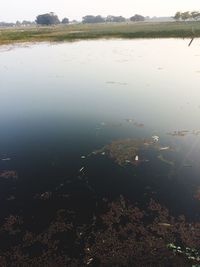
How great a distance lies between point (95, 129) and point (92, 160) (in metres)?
3.57

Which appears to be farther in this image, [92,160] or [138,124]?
[138,124]

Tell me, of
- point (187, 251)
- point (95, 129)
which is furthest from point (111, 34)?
point (187, 251)

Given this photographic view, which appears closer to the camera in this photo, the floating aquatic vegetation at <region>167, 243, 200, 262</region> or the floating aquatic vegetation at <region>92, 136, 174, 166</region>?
the floating aquatic vegetation at <region>167, 243, 200, 262</region>

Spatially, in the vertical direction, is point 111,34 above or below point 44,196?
below

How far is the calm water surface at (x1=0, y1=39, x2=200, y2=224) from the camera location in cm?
1125

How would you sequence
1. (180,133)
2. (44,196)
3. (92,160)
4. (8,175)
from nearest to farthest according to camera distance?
(44,196)
(8,175)
(92,160)
(180,133)

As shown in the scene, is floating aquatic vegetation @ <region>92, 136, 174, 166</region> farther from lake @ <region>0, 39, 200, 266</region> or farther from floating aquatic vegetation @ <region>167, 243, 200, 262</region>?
floating aquatic vegetation @ <region>167, 243, 200, 262</region>

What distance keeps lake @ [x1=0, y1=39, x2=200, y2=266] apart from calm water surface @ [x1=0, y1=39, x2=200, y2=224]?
50mm

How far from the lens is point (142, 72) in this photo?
30188 mm

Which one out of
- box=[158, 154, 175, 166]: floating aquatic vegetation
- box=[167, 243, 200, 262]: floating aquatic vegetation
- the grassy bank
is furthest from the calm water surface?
the grassy bank

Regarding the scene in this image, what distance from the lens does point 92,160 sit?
44.1ft

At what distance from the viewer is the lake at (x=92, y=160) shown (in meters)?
9.10

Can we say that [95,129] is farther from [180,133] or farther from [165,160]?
[165,160]

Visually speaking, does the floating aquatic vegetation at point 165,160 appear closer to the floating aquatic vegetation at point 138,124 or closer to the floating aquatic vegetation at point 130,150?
the floating aquatic vegetation at point 130,150
